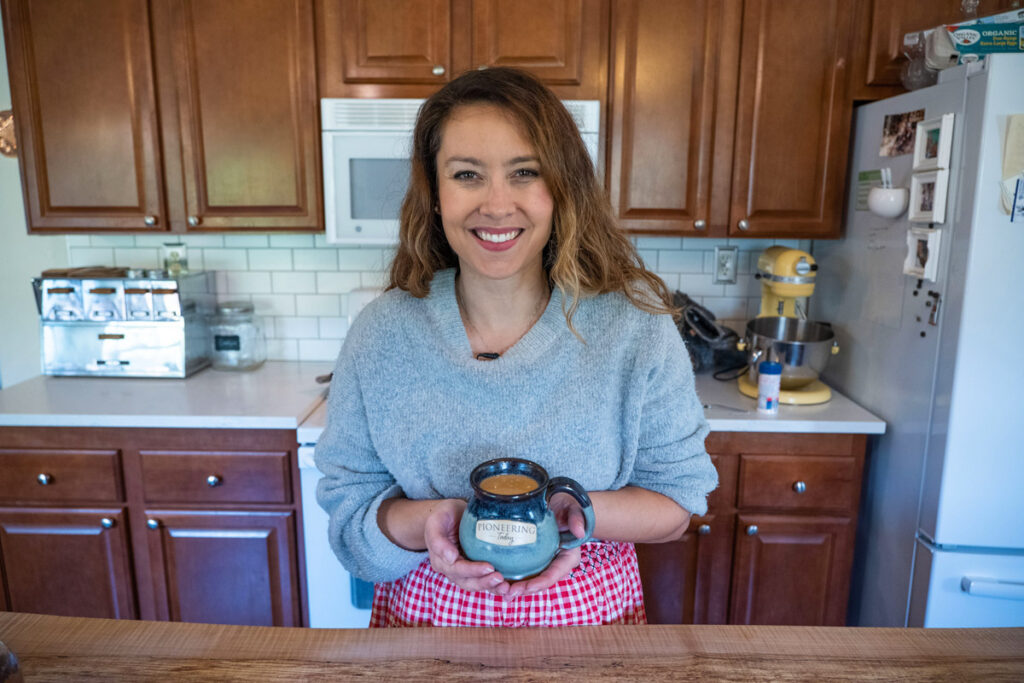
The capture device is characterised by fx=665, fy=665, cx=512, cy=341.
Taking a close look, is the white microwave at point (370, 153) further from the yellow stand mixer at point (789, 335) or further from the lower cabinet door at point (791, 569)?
the lower cabinet door at point (791, 569)

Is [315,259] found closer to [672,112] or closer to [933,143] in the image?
[672,112]

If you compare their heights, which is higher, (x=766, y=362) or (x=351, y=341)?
(x=351, y=341)

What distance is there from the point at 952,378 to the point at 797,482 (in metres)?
0.50

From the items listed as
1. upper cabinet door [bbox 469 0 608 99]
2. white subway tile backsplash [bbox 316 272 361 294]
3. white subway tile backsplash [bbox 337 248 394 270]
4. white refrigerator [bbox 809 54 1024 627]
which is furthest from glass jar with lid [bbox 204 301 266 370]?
white refrigerator [bbox 809 54 1024 627]

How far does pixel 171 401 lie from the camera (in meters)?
1.95

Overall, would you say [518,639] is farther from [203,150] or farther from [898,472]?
[203,150]

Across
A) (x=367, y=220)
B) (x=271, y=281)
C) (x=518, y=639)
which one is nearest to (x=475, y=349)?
(x=518, y=639)

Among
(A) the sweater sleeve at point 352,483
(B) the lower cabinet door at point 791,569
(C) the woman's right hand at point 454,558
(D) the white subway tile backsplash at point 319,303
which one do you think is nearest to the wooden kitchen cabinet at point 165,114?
(D) the white subway tile backsplash at point 319,303

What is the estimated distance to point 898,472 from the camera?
177 cm

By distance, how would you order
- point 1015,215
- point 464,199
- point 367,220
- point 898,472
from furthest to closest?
point 367,220 → point 898,472 → point 1015,215 → point 464,199

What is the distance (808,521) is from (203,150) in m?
2.10

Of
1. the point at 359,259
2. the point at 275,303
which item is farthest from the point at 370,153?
the point at 275,303

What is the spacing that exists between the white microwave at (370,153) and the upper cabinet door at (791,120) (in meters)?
0.47

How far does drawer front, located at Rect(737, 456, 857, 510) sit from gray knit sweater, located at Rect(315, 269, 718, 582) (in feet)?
2.68
